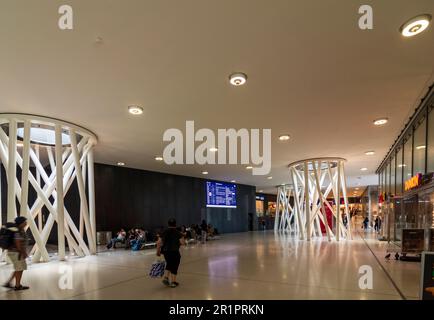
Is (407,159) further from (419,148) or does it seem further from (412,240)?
(412,240)

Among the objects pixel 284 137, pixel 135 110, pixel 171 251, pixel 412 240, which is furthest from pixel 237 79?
pixel 412 240

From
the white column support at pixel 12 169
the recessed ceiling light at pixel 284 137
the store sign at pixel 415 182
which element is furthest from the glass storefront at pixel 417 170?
the white column support at pixel 12 169

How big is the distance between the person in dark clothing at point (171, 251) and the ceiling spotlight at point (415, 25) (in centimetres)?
545

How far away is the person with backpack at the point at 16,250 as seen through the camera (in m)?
5.88

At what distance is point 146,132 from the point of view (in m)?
9.92

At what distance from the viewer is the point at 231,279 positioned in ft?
21.6

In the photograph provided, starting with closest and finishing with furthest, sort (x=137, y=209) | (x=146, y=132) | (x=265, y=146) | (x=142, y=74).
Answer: (x=142, y=74)
(x=146, y=132)
(x=265, y=146)
(x=137, y=209)

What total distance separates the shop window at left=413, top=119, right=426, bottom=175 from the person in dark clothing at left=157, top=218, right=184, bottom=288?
23.5 feet

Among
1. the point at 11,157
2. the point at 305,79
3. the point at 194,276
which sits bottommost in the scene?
the point at 194,276

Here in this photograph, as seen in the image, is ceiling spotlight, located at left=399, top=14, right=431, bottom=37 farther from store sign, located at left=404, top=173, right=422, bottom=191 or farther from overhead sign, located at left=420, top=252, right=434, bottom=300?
store sign, located at left=404, top=173, right=422, bottom=191

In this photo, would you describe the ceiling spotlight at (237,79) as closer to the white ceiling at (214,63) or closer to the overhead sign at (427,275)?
the white ceiling at (214,63)

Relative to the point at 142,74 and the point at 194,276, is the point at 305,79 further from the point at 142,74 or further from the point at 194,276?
the point at 194,276
